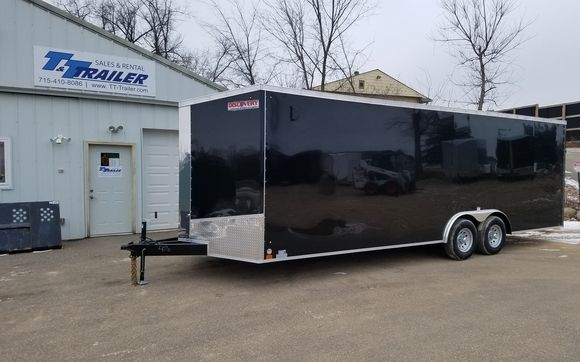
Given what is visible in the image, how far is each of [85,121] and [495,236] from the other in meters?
8.95

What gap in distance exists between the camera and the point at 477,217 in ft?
28.4

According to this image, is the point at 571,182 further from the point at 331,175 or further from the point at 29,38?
the point at 29,38

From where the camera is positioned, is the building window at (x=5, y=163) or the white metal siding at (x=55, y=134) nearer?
the building window at (x=5, y=163)

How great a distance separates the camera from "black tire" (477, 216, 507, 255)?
8727mm

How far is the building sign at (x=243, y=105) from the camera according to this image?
20.5 feet

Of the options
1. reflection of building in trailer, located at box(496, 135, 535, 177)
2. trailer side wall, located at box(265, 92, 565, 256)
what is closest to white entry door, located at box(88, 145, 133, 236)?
trailer side wall, located at box(265, 92, 565, 256)

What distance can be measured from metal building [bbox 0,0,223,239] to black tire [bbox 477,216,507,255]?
7217mm

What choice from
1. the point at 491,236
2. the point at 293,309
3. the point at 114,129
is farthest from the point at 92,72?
the point at 491,236

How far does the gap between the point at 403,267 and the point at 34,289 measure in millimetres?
5628

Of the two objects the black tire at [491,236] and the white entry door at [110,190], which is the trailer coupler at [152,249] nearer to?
the white entry door at [110,190]

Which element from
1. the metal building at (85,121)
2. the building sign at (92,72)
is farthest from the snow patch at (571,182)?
the building sign at (92,72)

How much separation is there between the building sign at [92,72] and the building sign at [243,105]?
5.29 metres

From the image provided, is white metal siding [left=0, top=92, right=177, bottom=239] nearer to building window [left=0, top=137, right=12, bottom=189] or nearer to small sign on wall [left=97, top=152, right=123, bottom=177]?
building window [left=0, top=137, right=12, bottom=189]

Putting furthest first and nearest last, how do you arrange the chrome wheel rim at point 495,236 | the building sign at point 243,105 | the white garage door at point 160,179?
the white garage door at point 160,179 → the chrome wheel rim at point 495,236 → the building sign at point 243,105
